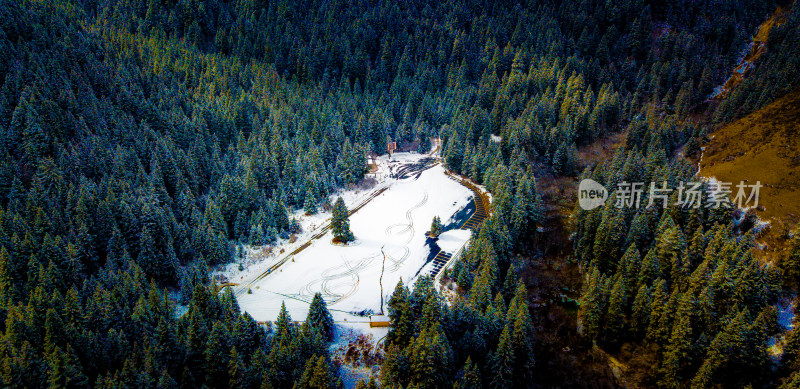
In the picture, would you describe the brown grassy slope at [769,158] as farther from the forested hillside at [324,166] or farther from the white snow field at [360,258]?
the white snow field at [360,258]

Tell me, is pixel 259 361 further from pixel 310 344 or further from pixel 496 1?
pixel 496 1

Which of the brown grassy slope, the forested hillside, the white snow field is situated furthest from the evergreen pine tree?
the brown grassy slope

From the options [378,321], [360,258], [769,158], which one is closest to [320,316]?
[378,321]

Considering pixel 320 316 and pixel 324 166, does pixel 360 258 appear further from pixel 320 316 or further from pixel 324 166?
pixel 324 166

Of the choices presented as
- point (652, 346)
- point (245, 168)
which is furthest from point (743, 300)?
point (245, 168)

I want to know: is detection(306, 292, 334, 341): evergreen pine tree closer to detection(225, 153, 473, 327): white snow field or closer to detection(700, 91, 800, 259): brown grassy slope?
detection(225, 153, 473, 327): white snow field

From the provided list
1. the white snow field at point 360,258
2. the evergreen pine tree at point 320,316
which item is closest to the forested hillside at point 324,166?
the evergreen pine tree at point 320,316

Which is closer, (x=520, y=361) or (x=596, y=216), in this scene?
(x=520, y=361)
